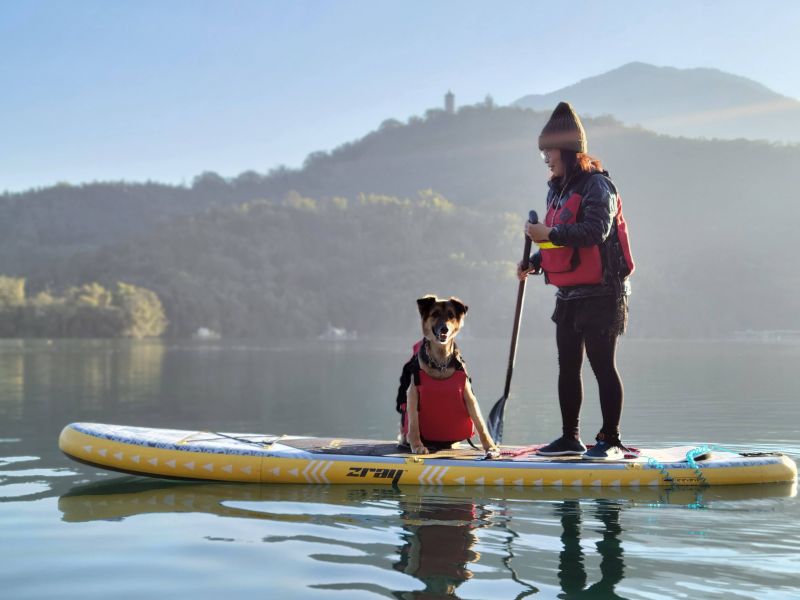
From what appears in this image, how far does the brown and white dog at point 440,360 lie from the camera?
6613 mm

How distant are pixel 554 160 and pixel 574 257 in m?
0.86

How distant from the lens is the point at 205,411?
48.6ft

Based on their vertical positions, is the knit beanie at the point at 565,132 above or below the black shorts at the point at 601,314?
above

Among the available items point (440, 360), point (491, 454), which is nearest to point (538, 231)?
point (440, 360)

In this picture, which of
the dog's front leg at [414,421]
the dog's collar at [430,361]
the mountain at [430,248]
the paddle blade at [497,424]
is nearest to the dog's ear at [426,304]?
the dog's collar at [430,361]

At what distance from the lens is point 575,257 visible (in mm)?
6656

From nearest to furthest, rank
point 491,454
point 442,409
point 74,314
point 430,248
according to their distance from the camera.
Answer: point 491,454 → point 442,409 → point 74,314 → point 430,248

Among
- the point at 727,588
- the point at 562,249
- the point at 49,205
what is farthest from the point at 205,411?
the point at 49,205

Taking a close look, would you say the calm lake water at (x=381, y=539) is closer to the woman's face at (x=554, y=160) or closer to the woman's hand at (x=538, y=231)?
the woman's hand at (x=538, y=231)

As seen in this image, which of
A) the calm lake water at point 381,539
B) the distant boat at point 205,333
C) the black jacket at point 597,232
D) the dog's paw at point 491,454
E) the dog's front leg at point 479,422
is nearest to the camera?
the calm lake water at point 381,539

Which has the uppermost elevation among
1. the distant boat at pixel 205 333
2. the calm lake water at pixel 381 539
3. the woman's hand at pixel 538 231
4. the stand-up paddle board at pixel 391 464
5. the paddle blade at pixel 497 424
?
the woman's hand at pixel 538 231

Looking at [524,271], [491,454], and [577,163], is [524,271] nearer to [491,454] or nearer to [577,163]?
[577,163]

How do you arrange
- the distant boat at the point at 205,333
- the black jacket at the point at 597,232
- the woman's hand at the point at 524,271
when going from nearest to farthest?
1. the black jacket at the point at 597,232
2. the woman's hand at the point at 524,271
3. the distant boat at the point at 205,333

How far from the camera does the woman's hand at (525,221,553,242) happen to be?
21.6ft
